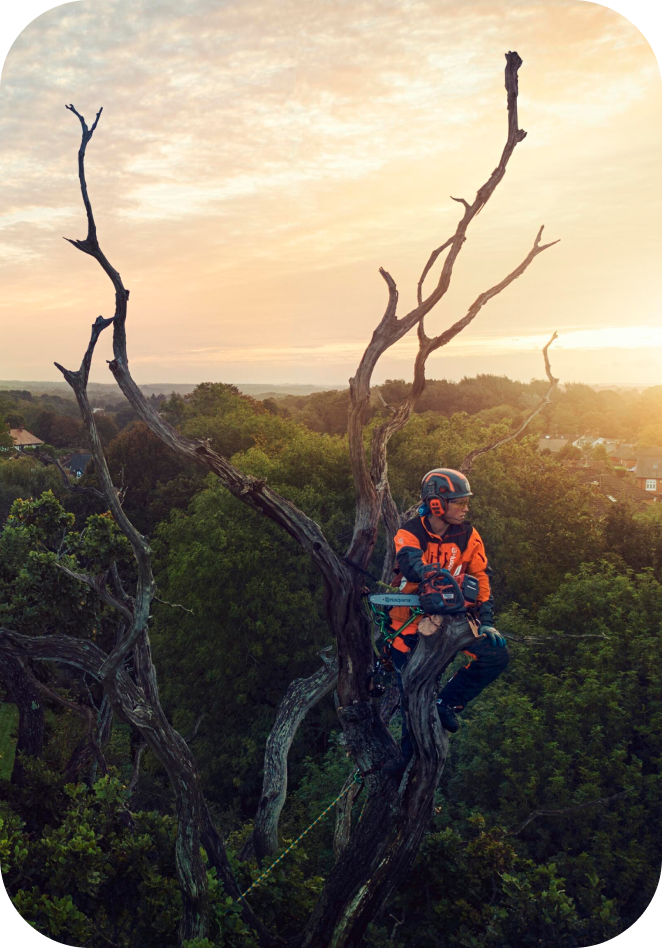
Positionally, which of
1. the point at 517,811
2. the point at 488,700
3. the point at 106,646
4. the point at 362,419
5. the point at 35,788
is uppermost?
the point at 362,419

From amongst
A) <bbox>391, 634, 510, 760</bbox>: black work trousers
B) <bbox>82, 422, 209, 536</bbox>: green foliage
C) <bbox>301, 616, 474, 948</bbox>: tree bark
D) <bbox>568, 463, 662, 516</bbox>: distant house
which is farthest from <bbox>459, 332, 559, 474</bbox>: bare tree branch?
<bbox>568, 463, 662, 516</bbox>: distant house

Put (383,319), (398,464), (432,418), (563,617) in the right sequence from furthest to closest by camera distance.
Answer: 1. (432,418)
2. (398,464)
3. (563,617)
4. (383,319)

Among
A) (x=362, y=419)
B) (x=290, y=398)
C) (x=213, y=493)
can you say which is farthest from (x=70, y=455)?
(x=362, y=419)

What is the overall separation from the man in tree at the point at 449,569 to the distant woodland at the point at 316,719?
134 centimetres

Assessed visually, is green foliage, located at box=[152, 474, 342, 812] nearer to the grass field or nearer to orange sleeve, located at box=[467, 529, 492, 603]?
the grass field

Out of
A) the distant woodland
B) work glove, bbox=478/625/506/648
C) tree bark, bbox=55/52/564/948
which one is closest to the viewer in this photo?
work glove, bbox=478/625/506/648

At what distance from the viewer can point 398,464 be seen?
2312 centimetres

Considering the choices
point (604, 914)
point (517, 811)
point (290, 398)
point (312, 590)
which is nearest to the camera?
point (604, 914)

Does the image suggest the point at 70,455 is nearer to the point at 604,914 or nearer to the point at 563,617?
the point at 563,617

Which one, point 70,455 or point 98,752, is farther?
point 70,455

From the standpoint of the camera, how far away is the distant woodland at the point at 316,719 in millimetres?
6406

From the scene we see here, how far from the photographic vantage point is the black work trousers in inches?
209

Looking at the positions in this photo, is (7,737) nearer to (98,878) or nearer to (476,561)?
(98,878)

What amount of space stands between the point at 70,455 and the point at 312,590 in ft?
130
